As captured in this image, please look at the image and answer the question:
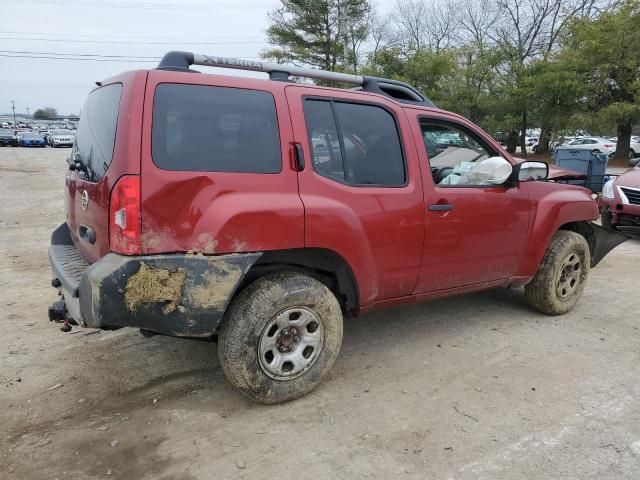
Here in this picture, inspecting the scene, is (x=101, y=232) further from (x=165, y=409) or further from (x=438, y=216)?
(x=438, y=216)

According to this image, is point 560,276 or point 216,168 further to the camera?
point 560,276

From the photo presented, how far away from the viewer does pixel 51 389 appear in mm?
3332

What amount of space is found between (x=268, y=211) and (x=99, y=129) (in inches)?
43.6

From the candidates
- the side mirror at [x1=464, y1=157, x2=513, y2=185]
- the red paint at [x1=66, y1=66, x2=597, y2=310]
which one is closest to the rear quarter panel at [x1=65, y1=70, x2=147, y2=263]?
the red paint at [x1=66, y1=66, x2=597, y2=310]

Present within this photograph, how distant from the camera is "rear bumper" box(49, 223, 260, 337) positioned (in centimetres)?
261

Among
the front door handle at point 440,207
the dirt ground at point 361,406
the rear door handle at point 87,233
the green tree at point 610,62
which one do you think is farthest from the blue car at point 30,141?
the front door handle at point 440,207

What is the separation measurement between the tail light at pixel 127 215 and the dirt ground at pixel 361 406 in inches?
42.0

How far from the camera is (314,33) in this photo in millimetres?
39188

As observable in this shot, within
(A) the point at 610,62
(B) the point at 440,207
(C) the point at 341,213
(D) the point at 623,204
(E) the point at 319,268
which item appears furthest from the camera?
(A) the point at 610,62

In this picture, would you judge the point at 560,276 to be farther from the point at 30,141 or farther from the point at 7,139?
the point at 7,139

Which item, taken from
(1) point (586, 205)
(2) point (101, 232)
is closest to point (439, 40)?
(1) point (586, 205)

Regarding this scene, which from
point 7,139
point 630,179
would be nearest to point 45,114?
point 7,139

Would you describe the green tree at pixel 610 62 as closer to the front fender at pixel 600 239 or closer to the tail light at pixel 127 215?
the front fender at pixel 600 239

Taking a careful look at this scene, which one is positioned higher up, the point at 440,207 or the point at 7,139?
the point at 7,139
